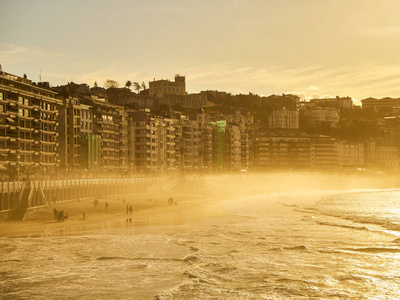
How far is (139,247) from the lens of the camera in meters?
47.6

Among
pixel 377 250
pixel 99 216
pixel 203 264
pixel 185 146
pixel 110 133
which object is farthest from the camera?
pixel 185 146

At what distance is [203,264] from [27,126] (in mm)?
73361

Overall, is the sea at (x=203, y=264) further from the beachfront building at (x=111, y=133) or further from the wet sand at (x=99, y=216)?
the beachfront building at (x=111, y=133)

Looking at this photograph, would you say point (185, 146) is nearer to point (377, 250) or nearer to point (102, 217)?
point (102, 217)

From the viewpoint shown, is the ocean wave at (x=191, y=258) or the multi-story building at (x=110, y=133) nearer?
the ocean wave at (x=191, y=258)

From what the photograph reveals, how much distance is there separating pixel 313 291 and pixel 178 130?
151 meters

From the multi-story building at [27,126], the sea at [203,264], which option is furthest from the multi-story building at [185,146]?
the sea at [203,264]

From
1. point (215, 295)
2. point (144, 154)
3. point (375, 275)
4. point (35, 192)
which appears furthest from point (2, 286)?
point (144, 154)

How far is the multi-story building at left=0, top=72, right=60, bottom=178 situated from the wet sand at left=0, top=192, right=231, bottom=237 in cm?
1597

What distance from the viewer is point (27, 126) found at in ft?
345

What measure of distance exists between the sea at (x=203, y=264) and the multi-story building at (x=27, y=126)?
141ft

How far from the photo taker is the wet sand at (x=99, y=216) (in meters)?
59.0

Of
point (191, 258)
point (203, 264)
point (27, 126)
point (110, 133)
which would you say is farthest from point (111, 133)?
point (203, 264)

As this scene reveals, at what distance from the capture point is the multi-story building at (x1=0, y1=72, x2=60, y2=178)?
97125 millimetres
